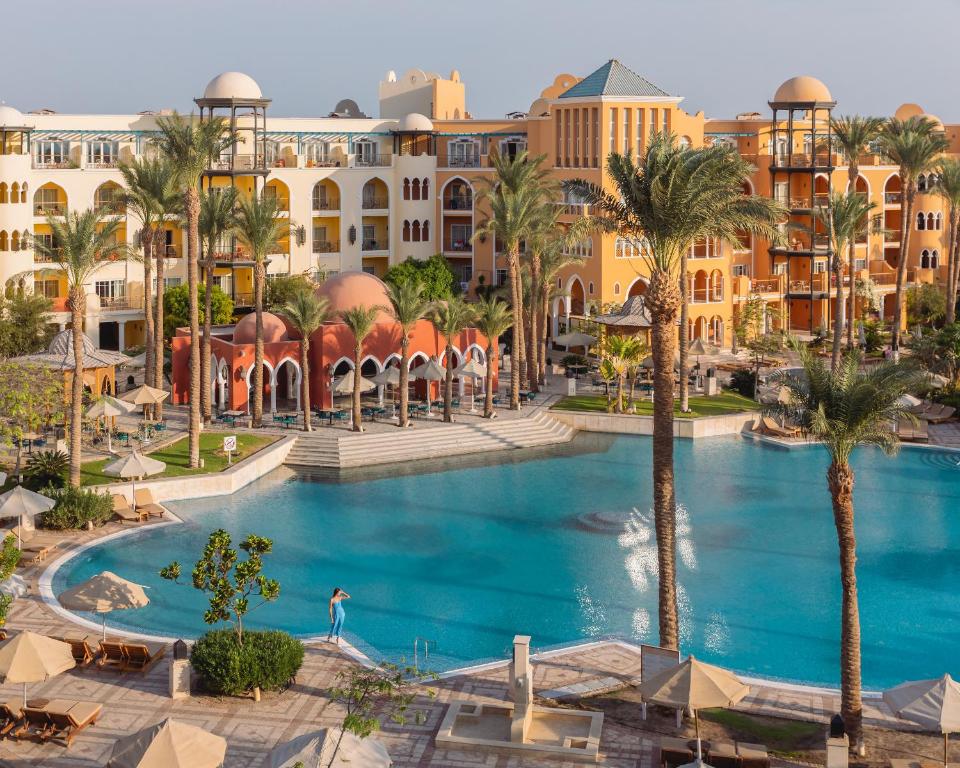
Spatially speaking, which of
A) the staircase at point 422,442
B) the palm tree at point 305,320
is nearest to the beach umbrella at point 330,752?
the staircase at point 422,442

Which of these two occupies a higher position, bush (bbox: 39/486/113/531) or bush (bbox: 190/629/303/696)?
bush (bbox: 39/486/113/531)

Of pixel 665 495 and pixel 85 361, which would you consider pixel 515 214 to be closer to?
pixel 85 361

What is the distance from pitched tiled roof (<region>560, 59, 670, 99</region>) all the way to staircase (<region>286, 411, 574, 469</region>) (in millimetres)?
20094

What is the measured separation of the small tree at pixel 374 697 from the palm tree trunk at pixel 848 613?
6.89 metres

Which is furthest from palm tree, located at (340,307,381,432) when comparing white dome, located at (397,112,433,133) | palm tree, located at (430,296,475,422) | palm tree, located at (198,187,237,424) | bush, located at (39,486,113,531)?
white dome, located at (397,112,433,133)

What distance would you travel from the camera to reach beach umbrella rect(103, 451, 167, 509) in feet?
127

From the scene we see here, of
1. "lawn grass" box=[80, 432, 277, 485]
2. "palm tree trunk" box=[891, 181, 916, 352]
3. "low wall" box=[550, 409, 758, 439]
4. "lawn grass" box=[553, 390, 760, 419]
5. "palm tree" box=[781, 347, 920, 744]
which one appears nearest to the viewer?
"palm tree" box=[781, 347, 920, 744]

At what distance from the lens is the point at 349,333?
167 ft

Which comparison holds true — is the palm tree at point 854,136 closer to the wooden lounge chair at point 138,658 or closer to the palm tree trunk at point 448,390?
the palm tree trunk at point 448,390

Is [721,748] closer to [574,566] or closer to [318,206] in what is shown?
[574,566]

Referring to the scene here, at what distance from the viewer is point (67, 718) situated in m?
22.8

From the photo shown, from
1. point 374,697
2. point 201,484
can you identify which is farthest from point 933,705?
point 201,484

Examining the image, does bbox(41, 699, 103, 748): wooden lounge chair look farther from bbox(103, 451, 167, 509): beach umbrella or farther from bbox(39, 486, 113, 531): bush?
bbox(103, 451, 167, 509): beach umbrella

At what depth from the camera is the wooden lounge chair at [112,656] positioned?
2603 centimetres
